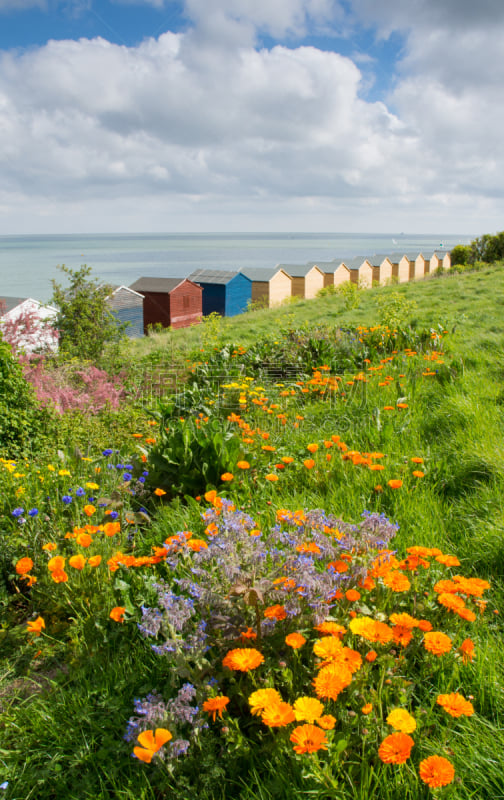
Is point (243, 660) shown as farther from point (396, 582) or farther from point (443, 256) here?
point (443, 256)

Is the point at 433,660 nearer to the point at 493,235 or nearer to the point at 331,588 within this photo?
the point at 331,588

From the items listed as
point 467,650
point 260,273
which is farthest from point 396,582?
point 260,273

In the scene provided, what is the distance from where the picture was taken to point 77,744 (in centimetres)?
171

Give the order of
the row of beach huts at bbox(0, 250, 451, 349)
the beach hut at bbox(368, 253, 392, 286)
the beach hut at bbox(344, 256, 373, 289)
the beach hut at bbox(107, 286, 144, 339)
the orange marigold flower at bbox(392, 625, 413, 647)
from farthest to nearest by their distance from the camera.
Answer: the beach hut at bbox(368, 253, 392, 286) < the beach hut at bbox(344, 256, 373, 289) < the row of beach huts at bbox(0, 250, 451, 349) < the beach hut at bbox(107, 286, 144, 339) < the orange marigold flower at bbox(392, 625, 413, 647)

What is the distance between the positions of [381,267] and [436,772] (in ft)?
219

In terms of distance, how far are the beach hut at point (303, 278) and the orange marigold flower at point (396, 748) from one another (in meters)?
52.0

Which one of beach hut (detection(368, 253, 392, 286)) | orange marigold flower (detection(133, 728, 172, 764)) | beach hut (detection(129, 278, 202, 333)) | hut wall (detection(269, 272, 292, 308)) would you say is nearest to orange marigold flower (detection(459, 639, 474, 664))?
orange marigold flower (detection(133, 728, 172, 764))

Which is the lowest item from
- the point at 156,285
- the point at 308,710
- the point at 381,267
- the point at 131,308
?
the point at 308,710

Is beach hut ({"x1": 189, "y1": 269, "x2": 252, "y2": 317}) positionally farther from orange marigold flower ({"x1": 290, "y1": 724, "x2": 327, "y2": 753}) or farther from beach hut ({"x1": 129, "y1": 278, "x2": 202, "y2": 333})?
orange marigold flower ({"x1": 290, "y1": 724, "x2": 327, "y2": 753})

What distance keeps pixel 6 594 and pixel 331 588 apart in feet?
6.34

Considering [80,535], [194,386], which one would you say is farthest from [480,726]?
[194,386]

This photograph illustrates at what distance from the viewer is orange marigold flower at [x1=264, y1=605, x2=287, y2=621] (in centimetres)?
170

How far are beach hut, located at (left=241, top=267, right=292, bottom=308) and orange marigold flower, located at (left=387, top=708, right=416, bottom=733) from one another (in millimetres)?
47674

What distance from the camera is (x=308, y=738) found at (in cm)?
127
